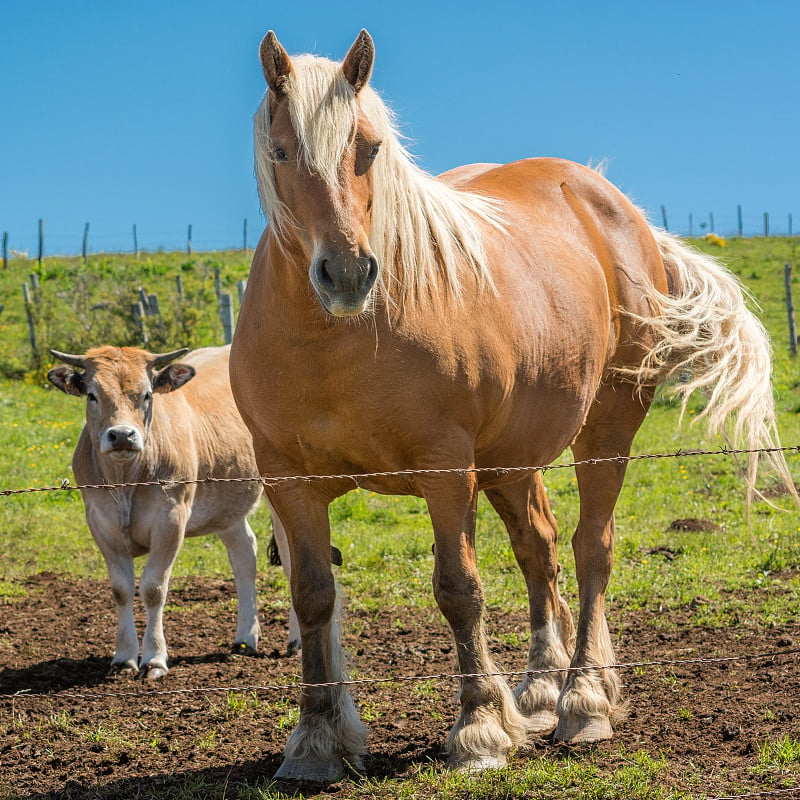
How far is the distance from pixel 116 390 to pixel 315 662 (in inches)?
120

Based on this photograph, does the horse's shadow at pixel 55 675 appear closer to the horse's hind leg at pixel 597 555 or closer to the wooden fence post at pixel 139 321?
the horse's hind leg at pixel 597 555

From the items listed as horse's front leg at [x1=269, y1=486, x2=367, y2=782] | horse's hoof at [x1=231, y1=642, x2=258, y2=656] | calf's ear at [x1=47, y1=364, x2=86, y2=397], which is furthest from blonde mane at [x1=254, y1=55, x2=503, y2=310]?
horse's hoof at [x1=231, y1=642, x2=258, y2=656]

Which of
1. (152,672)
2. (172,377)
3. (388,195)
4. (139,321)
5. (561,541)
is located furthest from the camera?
(139,321)

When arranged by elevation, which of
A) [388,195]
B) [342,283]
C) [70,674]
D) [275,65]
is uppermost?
[275,65]

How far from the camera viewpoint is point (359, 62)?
3.89 m

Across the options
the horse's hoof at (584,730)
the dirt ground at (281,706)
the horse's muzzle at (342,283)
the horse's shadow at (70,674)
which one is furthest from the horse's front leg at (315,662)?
the horse's shadow at (70,674)

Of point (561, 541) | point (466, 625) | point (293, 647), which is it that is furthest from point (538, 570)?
point (561, 541)

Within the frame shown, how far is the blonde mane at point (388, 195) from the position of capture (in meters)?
3.70

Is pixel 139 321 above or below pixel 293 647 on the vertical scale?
above

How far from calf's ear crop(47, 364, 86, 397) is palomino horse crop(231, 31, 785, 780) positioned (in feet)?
9.39

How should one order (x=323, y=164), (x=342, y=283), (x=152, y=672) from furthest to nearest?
1. (x=152, y=672)
2. (x=323, y=164)
3. (x=342, y=283)

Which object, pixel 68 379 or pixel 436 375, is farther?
pixel 68 379

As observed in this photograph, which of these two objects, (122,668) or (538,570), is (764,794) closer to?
(538,570)

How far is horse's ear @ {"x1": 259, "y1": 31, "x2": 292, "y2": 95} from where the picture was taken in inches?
148
